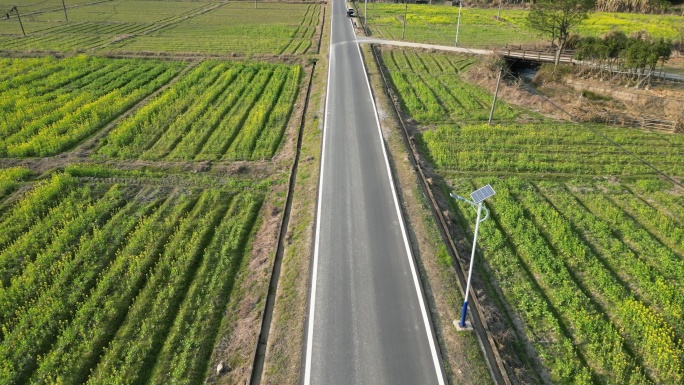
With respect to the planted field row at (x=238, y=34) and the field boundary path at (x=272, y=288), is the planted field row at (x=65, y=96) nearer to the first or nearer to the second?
the planted field row at (x=238, y=34)

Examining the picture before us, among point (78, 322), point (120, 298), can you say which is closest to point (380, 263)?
point (120, 298)

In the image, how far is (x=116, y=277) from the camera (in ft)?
62.1

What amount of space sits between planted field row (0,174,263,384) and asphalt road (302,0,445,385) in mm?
4212

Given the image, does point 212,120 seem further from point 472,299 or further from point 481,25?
point 481,25

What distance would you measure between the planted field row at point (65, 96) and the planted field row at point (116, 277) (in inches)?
321

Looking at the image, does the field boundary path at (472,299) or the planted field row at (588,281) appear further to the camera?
the planted field row at (588,281)

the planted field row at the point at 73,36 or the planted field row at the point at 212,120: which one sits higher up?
the planted field row at the point at 73,36

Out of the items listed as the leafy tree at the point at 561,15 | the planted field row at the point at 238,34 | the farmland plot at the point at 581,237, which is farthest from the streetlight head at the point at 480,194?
the planted field row at the point at 238,34

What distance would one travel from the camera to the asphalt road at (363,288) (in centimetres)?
1450

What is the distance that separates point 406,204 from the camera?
936 inches

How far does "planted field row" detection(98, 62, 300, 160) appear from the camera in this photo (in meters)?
30.8

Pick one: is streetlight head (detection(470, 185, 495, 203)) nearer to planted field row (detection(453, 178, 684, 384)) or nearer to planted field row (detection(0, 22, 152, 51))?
planted field row (detection(453, 178, 684, 384))

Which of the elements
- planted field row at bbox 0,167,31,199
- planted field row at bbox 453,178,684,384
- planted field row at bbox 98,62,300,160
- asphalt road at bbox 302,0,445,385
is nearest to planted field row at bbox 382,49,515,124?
asphalt road at bbox 302,0,445,385

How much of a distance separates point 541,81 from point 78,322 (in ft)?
166
